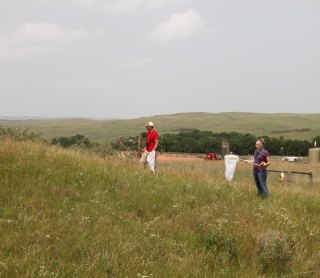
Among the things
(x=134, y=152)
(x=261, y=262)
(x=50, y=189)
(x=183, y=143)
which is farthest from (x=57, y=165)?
(x=183, y=143)

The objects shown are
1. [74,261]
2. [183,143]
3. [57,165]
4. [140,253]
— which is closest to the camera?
[74,261]

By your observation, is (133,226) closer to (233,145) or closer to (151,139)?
(151,139)

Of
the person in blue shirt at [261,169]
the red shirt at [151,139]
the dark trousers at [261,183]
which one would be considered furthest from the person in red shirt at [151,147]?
the dark trousers at [261,183]

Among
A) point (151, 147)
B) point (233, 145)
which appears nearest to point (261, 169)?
point (151, 147)

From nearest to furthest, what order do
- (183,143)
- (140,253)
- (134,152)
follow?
(140,253) → (134,152) → (183,143)

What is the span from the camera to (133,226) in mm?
7602

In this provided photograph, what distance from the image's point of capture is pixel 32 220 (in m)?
6.92

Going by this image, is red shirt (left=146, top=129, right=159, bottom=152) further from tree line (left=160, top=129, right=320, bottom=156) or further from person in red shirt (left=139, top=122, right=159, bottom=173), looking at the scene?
tree line (left=160, top=129, right=320, bottom=156)

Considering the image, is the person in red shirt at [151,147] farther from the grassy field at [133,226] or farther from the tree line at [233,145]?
the tree line at [233,145]

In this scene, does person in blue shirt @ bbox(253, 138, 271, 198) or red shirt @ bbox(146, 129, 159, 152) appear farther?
red shirt @ bbox(146, 129, 159, 152)

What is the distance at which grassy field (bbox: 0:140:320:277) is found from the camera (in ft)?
19.8

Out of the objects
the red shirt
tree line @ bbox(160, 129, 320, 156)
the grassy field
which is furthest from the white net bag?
tree line @ bbox(160, 129, 320, 156)

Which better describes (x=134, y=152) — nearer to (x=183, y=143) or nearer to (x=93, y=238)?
(x=93, y=238)

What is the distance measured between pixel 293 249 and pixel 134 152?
1176 centimetres
